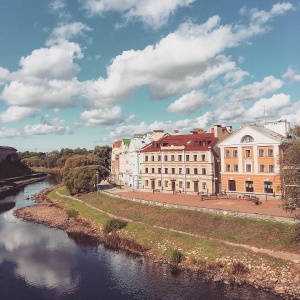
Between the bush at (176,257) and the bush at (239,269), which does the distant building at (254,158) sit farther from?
the bush at (176,257)

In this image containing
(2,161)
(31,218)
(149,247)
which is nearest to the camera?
(149,247)

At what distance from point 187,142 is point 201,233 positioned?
27.3 m

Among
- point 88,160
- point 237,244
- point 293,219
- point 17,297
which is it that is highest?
point 88,160

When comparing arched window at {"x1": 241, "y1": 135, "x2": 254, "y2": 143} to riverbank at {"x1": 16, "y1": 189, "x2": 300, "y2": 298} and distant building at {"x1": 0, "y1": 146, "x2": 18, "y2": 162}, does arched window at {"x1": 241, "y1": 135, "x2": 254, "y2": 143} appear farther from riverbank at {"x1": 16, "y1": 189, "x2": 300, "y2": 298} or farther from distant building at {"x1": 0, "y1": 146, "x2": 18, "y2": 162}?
distant building at {"x1": 0, "y1": 146, "x2": 18, "y2": 162}

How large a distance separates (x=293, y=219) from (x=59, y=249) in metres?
28.4

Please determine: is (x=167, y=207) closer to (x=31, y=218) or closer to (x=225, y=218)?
(x=225, y=218)

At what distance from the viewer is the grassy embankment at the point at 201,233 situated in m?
32.3

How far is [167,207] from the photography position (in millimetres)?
46031

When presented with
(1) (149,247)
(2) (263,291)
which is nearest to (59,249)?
(1) (149,247)

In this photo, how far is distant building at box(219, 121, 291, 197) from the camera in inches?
1964

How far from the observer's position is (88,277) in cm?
3145

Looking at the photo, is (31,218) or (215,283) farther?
(31,218)

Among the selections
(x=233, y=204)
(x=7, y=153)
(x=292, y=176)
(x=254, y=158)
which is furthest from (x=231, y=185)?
(x=7, y=153)

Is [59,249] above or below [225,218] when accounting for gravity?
below
